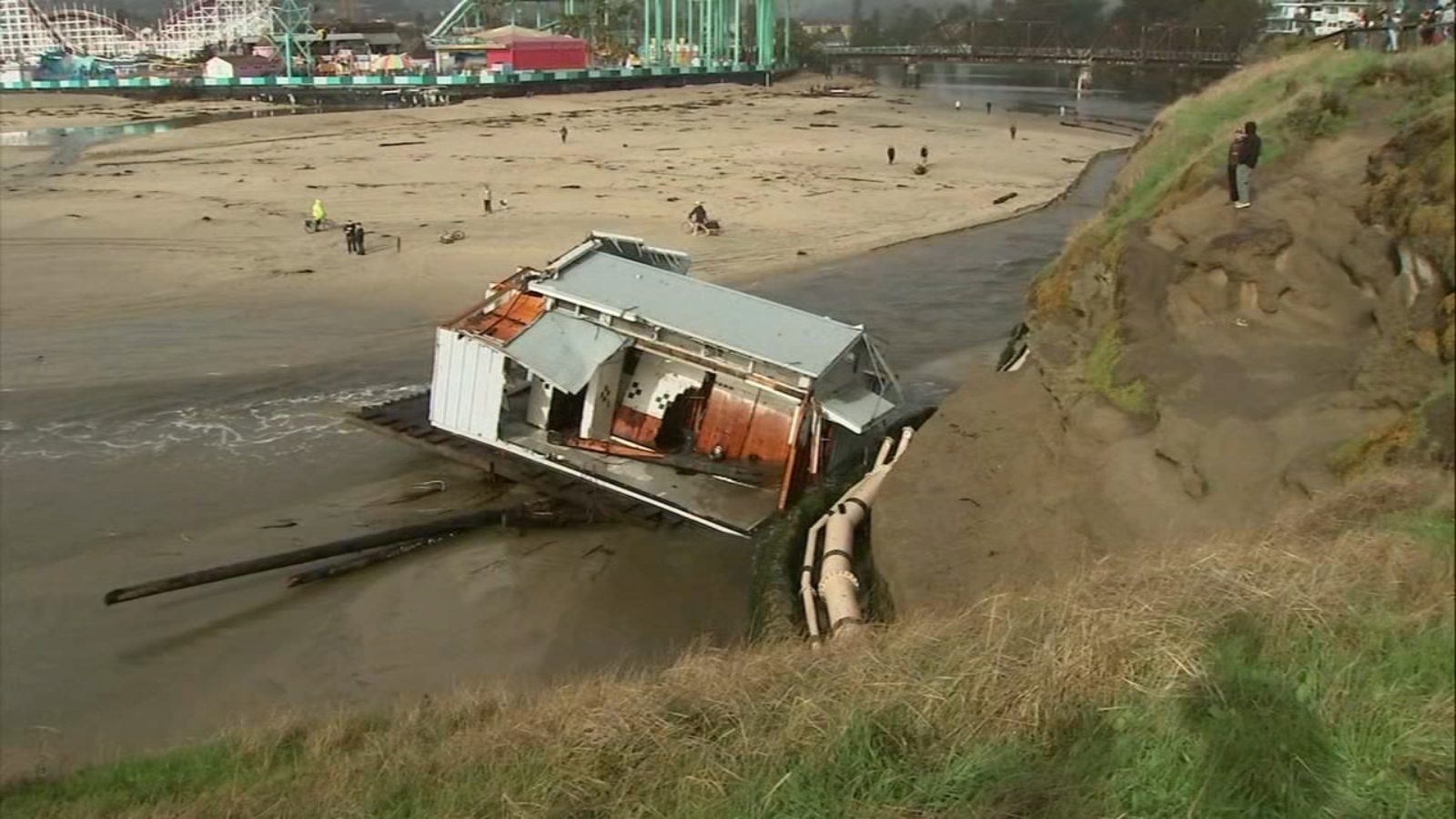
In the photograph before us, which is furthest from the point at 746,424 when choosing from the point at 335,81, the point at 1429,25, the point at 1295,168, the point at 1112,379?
the point at 335,81

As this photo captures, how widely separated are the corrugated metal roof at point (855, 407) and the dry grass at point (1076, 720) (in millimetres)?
8284

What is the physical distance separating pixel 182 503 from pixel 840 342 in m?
11.6

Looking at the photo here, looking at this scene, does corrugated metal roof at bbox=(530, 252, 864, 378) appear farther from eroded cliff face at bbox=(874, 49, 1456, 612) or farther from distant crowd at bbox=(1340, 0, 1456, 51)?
distant crowd at bbox=(1340, 0, 1456, 51)

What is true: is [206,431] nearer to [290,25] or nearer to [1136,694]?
[1136,694]

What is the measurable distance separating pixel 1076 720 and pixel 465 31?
176 m

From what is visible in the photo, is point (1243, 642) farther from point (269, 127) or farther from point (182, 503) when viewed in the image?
point (269, 127)

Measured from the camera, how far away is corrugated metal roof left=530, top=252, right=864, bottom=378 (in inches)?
663

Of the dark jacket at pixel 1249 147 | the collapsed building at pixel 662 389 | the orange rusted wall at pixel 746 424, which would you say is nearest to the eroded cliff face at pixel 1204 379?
the dark jacket at pixel 1249 147

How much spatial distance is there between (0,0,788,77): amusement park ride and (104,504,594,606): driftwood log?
12929 centimetres

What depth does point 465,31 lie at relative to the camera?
6545 inches

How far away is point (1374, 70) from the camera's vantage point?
1334 cm

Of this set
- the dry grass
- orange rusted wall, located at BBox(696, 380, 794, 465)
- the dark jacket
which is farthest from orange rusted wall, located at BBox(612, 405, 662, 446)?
the dry grass

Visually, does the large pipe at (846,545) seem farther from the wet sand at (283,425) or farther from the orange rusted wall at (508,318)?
the orange rusted wall at (508,318)

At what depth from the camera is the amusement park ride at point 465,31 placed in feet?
504
